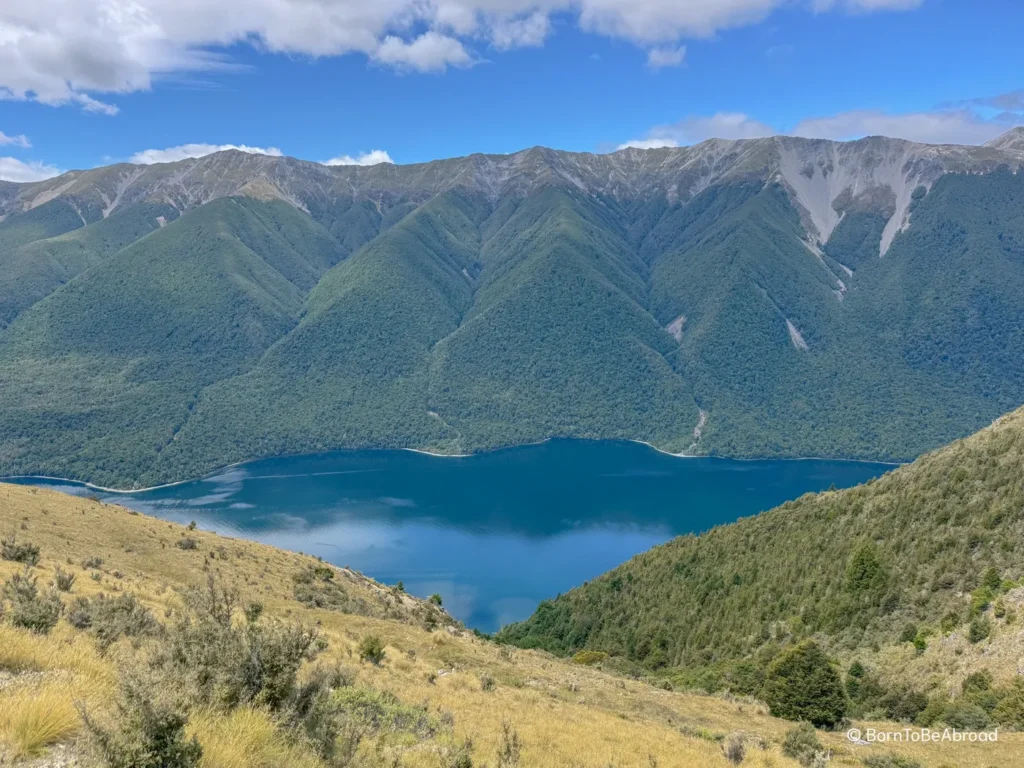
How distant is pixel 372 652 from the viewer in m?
17.5

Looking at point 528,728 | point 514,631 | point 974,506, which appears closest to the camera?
point 528,728

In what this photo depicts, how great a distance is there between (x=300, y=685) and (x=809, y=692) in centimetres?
1818

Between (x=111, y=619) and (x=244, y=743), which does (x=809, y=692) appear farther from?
(x=111, y=619)

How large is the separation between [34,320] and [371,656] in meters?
227

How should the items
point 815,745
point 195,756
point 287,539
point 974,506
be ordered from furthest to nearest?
point 287,539 → point 974,506 → point 815,745 → point 195,756

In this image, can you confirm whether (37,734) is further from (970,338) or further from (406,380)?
(970,338)

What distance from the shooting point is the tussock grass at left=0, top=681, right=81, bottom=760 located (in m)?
5.71

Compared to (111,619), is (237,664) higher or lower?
higher

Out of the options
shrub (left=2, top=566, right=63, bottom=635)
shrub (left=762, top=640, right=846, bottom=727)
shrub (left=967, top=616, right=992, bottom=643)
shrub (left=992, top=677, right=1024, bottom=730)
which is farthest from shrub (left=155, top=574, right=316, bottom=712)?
shrub (left=967, top=616, right=992, bottom=643)

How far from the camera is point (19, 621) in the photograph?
32.3ft

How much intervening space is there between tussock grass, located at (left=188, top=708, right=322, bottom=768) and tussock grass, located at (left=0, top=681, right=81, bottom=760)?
115 centimetres

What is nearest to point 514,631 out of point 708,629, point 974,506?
point 708,629

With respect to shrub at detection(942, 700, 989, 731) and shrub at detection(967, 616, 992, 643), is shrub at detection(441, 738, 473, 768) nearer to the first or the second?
shrub at detection(942, 700, 989, 731)

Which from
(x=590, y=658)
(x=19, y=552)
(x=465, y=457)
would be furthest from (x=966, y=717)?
(x=465, y=457)
